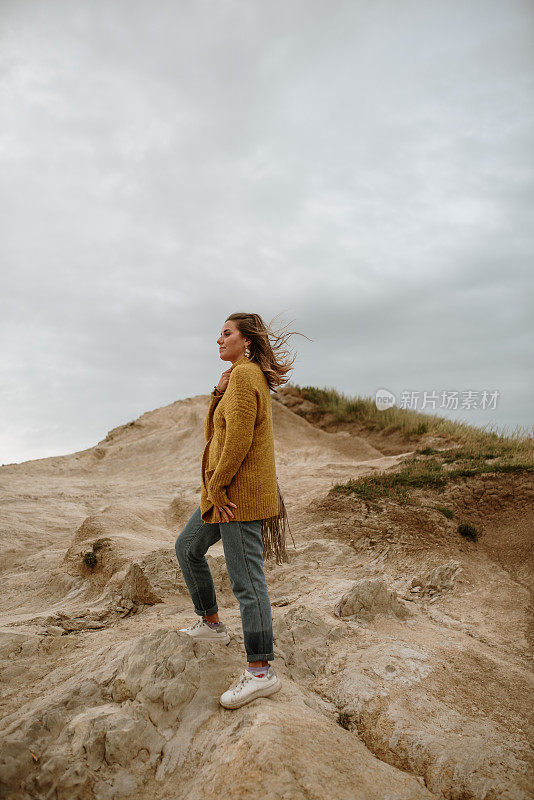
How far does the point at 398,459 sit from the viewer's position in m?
10.8

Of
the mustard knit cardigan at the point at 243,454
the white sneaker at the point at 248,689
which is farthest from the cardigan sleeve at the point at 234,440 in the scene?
the white sneaker at the point at 248,689

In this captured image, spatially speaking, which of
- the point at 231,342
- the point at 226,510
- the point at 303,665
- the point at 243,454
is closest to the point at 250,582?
the point at 226,510

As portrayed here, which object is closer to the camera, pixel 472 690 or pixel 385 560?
pixel 472 690

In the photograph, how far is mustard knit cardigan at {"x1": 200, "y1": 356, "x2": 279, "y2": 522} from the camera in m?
2.87

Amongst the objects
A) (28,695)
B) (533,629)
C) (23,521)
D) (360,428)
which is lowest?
(533,629)

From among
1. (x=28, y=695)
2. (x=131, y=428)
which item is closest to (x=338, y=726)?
(x=28, y=695)

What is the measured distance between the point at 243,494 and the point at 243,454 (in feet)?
0.82

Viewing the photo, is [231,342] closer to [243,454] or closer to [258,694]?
[243,454]

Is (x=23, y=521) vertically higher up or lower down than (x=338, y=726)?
higher up

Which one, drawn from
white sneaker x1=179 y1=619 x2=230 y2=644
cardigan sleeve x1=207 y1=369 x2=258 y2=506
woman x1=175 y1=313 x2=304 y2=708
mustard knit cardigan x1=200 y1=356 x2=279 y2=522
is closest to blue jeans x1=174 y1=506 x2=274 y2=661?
woman x1=175 y1=313 x2=304 y2=708

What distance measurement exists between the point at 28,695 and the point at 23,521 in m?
6.14

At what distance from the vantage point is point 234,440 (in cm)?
285

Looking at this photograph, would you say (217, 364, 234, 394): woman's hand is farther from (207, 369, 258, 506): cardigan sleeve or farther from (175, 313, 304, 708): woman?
(207, 369, 258, 506): cardigan sleeve

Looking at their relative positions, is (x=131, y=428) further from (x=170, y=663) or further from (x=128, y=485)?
(x=170, y=663)
